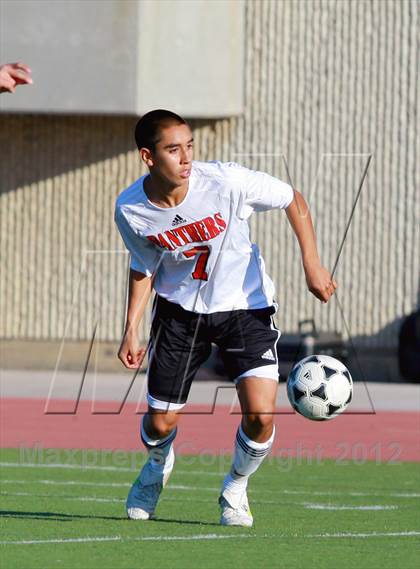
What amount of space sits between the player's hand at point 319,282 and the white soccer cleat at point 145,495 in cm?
174

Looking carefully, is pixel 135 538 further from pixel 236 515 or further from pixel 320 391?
pixel 320 391

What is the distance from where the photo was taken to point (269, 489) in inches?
475

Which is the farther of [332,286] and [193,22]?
[193,22]

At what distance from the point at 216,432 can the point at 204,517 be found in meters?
6.47

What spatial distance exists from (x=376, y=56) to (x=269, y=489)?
44.5 ft

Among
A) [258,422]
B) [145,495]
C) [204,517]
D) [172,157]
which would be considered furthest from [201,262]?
[204,517]

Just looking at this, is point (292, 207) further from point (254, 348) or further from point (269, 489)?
point (269, 489)

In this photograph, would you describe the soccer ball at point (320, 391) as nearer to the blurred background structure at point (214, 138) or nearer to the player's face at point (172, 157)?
the player's face at point (172, 157)

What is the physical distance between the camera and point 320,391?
945 centimetres

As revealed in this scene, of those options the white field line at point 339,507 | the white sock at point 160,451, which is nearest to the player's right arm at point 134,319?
the white sock at point 160,451

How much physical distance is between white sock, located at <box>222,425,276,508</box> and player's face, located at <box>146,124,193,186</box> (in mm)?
1683

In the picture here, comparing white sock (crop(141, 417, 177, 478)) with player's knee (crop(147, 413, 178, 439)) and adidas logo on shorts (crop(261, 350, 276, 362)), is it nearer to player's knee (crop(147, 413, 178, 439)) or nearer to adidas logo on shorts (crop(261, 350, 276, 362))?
player's knee (crop(147, 413, 178, 439))

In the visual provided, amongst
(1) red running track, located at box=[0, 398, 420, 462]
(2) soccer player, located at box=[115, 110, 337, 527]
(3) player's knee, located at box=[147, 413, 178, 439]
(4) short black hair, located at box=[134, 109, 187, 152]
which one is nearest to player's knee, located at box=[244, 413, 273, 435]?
(2) soccer player, located at box=[115, 110, 337, 527]

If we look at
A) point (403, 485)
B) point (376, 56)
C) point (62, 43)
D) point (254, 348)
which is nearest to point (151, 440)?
point (254, 348)
